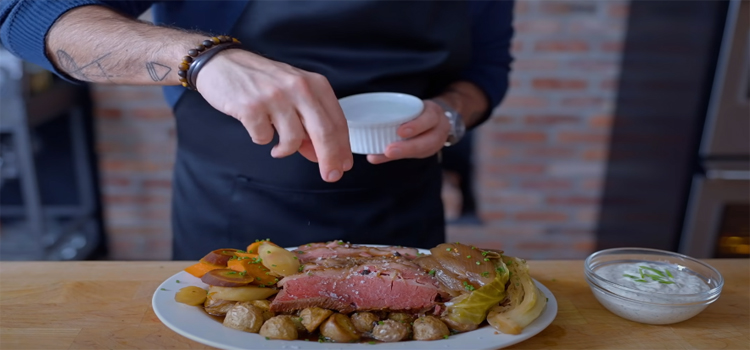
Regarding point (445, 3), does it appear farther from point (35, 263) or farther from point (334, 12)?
point (35, 263)

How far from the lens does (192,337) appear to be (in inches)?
38.0

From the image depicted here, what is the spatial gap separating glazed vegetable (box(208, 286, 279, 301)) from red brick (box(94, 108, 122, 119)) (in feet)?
6.15

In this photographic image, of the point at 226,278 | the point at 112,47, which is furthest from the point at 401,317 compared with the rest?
the point at 112,47

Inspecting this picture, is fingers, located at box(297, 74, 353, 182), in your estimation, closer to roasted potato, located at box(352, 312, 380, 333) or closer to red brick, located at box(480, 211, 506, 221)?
roasted potato, located at box(352, 312, 380, 333)

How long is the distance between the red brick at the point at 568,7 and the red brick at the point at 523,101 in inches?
14.5

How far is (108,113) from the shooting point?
2689mm

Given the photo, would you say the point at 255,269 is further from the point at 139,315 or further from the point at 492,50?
the point at 492,50

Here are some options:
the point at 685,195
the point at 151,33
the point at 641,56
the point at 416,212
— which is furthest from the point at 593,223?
the point at 151,33

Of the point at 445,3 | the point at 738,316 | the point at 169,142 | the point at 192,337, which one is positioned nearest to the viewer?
the point at 192,337

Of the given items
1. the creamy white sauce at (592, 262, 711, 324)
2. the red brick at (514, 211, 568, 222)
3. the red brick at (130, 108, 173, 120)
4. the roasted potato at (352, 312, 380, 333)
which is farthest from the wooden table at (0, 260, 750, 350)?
the red brick at (514, 211, 568, 222)

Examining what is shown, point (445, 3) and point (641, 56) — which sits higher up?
point (445, 3)

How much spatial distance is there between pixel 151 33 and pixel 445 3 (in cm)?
74

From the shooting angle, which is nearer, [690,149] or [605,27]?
[690,149]

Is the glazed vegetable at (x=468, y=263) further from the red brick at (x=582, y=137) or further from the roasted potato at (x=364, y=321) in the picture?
the red brick at (x=582, y=137)
